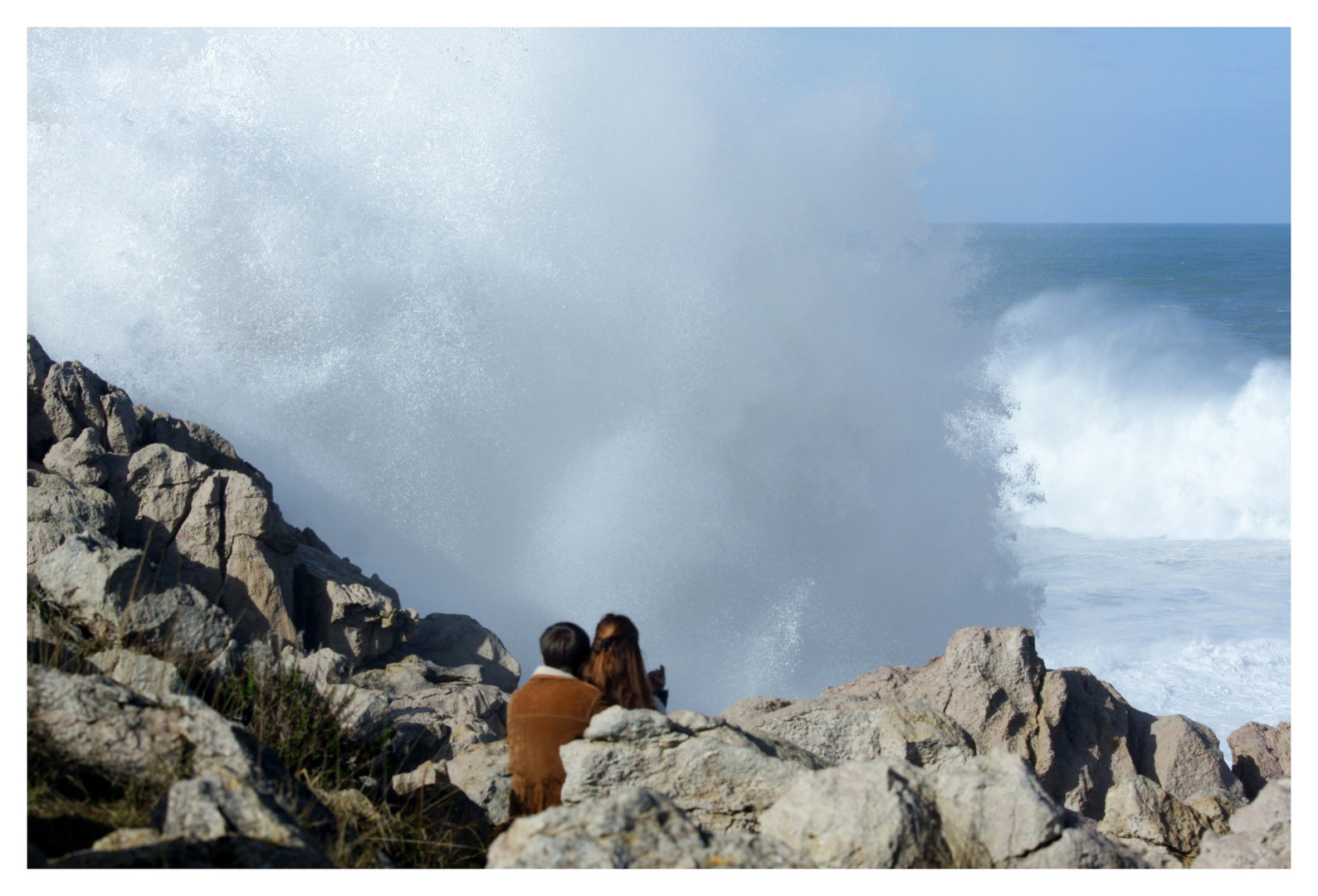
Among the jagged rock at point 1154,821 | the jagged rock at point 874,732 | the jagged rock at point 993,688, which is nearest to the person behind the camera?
the jagged rock at point 874,732

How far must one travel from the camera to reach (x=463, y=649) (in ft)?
29.9

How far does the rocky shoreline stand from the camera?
3230mm

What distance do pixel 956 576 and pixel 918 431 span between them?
10.7 feet

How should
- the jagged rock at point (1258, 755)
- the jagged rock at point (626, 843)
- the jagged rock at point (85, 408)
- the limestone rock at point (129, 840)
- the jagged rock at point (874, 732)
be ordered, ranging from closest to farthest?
the jagged rock at point (626, 843) < the limestone rock at point (129, 840) < the jagged rock at point (874, 732) < the jagged rock at point (1258, 755) < the jagged rock at point (85, 408)

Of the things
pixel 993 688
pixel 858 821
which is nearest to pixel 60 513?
pixel 858 821

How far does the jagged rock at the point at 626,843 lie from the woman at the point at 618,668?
99cm

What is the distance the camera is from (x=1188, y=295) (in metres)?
49.8

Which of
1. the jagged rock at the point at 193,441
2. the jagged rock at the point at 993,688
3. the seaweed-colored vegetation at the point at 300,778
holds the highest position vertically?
the jagged rock at the point at 193,441

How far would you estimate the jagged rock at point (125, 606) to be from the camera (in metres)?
4.50

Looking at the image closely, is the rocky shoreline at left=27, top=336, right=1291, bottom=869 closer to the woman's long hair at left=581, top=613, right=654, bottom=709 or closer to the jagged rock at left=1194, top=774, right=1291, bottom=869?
the jagged rock at left=1194, top=774, right=1291, bottom=869

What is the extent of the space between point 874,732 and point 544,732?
5.90 ft

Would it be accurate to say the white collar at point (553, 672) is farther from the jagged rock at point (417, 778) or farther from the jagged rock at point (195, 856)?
the jagged rock at point (195, 856)

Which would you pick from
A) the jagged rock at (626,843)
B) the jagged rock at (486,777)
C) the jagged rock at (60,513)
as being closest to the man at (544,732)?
the jagged rock at (486,777)
